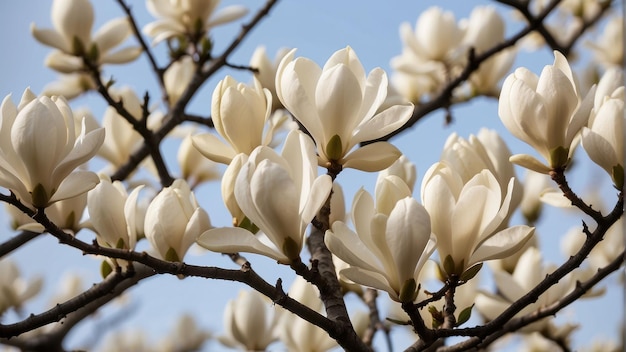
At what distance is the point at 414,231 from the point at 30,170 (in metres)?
0.37

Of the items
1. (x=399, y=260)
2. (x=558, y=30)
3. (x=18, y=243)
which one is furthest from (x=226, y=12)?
(x=558, y=30)

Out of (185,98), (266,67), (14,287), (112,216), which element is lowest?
(112,216)

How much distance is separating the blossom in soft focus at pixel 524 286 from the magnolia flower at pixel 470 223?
0.42 m

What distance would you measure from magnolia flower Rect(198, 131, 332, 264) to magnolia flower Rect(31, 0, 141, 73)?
104 centimetres

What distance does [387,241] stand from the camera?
2.25 ft

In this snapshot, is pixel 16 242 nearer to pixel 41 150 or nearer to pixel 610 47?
pixel 41 150

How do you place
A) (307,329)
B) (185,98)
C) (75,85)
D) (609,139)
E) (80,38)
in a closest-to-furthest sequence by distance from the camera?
(609,139)
(307,329)
(185,98)
(80,38)
(75,85)

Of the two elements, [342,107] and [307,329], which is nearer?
[342,107]

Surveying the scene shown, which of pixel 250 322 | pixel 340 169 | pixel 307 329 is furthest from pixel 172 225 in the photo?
pixel 250 322

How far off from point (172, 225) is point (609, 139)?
464 millimetres

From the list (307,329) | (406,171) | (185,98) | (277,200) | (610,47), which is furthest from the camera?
(610,47)

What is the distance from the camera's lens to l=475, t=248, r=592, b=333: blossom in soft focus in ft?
3.67

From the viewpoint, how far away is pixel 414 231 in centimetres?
67

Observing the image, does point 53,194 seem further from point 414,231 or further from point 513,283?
point 513,283
